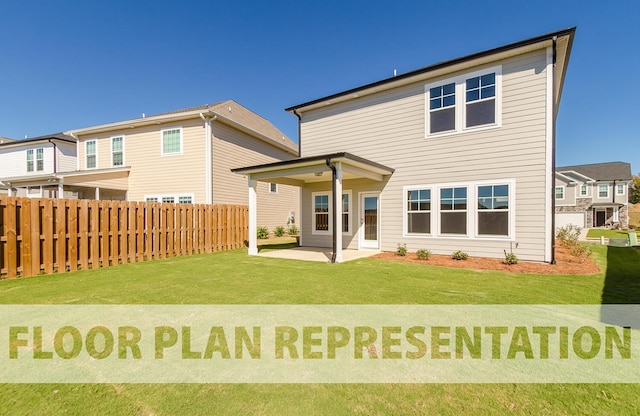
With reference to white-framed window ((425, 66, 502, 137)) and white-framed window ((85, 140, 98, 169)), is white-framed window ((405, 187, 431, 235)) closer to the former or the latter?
white-framed window ((425, 66, 502, 137))

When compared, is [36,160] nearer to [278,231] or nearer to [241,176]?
[241,176]

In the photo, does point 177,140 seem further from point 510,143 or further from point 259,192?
point 510,143

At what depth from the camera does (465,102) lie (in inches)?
347

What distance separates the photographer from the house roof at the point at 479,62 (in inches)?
289

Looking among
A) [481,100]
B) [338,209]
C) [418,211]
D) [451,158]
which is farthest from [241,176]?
[481,100]

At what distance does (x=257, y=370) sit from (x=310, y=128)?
1091 centimetres

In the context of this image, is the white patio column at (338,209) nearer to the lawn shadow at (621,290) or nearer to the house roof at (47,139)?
the lawn shadow at (621,290)

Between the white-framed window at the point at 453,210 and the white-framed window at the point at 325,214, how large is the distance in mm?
3524

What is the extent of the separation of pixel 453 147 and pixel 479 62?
8.48 feet

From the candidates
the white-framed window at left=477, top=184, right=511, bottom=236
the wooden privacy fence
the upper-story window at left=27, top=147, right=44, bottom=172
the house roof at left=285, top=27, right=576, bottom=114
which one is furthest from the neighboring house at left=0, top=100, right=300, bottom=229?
the white-framed window at left=477, top=184, right=511, bottom=236

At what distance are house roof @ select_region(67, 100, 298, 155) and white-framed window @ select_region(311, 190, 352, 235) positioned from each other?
6.24 m

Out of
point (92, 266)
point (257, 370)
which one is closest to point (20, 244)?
point (92, 266)

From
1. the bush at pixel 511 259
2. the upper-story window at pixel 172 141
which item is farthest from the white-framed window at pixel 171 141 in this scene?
the bush at pixel 511 259

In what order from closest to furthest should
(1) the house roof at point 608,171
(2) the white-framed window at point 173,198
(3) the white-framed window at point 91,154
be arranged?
1. (2) the white-framed window at point 173,198
2. (3) the white-framed window at point 91,154
3. (1) the house roof at point 608,171
